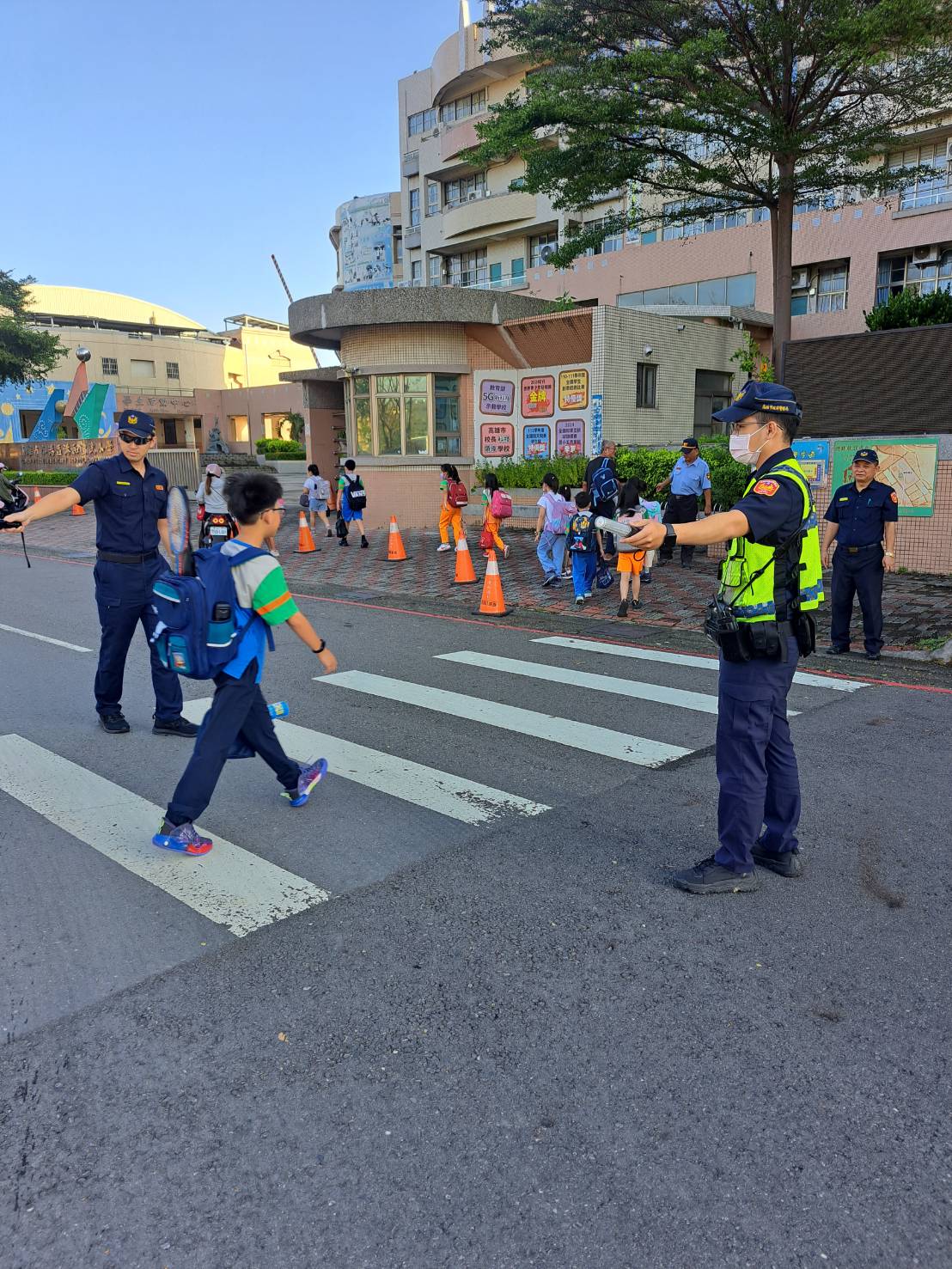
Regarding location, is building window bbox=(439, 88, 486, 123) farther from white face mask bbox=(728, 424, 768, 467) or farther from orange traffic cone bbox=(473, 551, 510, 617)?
white face mask bbox=(728, 424, 768, 467)

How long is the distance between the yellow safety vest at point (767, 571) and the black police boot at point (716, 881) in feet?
3.82

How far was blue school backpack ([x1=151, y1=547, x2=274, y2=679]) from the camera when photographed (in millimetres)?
4109

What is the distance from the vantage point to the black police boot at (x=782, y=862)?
416 centimetres

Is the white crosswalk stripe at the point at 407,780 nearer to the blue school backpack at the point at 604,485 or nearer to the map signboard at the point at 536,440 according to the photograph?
the blue school backpack at the point at 604,485

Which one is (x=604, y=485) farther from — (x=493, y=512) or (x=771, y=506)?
(x=771, y=506)

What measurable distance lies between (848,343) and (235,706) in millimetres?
12271

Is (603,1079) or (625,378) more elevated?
(625,378)

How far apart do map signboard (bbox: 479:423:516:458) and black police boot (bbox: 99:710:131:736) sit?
15.8 meters

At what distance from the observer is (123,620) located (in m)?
6.29

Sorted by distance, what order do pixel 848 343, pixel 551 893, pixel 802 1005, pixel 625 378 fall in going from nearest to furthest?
pixel 802 1005, pixel 551 893, pixel 848 343, pixel 625 378

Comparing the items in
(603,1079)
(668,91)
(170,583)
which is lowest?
(603,1079)

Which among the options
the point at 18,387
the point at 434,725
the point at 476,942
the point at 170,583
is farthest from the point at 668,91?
the point at 18,387

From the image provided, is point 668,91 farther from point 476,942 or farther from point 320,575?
point 476,942

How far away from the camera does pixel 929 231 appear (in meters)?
28.5
